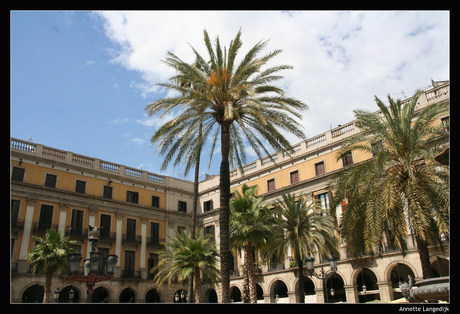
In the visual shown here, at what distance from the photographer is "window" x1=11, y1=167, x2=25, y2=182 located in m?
32.5

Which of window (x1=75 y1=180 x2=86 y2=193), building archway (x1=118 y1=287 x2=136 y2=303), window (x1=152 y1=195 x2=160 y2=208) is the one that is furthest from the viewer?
window (x1=152 y1=195 x2=160 y2=208)

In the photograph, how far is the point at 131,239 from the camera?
3800 cm

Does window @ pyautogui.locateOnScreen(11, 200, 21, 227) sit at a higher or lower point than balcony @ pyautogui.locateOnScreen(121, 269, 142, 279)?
higher

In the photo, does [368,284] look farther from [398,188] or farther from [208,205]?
[208,205]

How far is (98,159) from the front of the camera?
38656 millimetres

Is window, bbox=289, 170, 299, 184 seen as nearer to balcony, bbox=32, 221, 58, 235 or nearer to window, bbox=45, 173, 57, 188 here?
window, bbox=45, 173, 57, 188

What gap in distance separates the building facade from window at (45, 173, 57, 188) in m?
0.09

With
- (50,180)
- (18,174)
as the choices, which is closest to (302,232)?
(50,180)

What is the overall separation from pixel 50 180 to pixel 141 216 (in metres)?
9.48

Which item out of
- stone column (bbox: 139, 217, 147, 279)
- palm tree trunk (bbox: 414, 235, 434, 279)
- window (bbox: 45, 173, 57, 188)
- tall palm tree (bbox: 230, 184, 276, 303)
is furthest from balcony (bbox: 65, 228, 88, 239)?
palm tree trunk (bbox: 414, 235, 434, 279)
